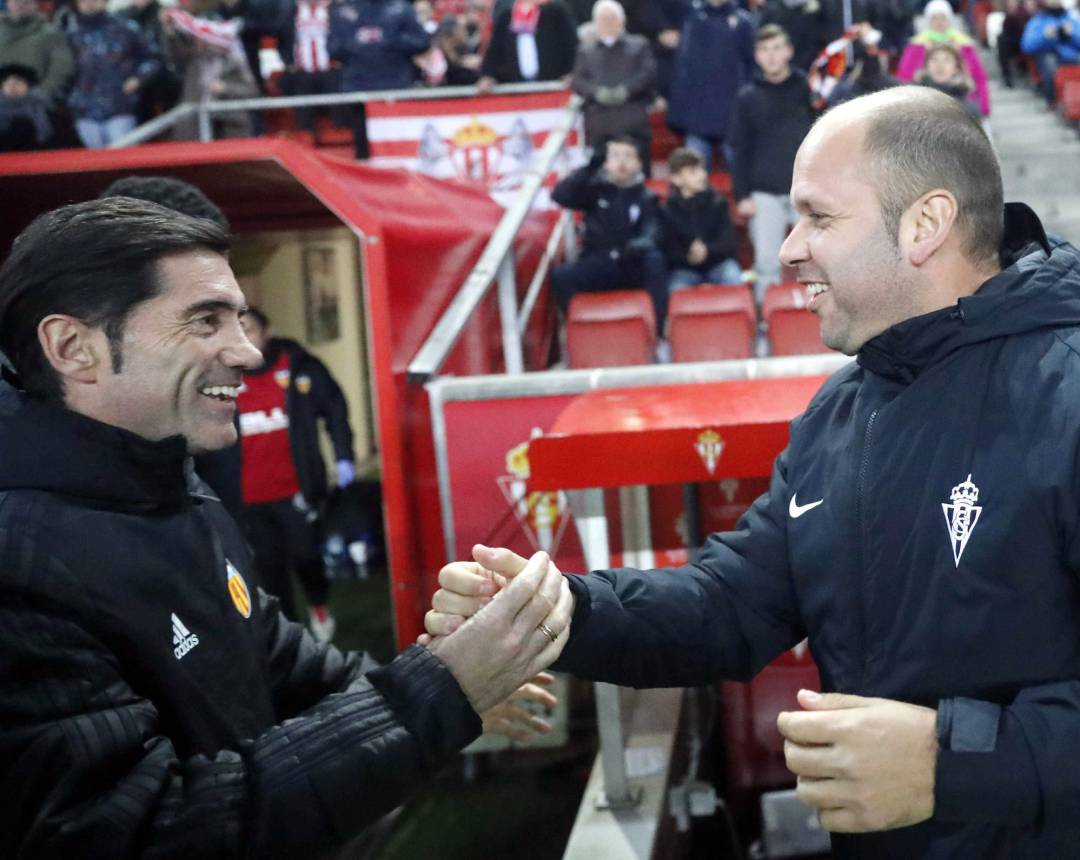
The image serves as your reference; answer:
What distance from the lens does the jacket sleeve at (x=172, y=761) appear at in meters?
1.71

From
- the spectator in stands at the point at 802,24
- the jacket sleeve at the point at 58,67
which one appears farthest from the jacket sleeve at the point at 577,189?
the jacket sleeve at the point at 58,67

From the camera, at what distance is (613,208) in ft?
27.5

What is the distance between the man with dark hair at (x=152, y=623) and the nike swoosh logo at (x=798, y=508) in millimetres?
423

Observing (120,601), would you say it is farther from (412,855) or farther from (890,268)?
(412,855)

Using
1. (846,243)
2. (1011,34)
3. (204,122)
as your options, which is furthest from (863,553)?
(1011,34)

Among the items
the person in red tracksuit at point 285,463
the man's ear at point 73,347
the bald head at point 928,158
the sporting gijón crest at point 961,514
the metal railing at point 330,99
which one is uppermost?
the metal railing at point 330,99

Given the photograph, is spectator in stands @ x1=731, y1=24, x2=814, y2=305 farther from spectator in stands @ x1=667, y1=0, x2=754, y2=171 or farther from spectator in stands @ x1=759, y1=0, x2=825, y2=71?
spectator in stands @ x1=759, y1=0, x2=825, y2=71

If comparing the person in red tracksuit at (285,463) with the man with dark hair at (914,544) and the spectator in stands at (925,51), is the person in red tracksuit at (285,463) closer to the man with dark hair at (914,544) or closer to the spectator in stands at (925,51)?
the man with dark hair at (914,544)

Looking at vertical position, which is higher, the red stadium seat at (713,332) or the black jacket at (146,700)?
the black jacket at (146,700)

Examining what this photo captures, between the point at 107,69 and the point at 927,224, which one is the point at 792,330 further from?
the point at 107,69

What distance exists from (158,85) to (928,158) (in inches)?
393

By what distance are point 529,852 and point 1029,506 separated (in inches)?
122

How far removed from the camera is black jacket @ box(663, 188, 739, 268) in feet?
27.1

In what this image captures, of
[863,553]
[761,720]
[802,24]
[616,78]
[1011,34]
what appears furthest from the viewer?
[1011,34]
